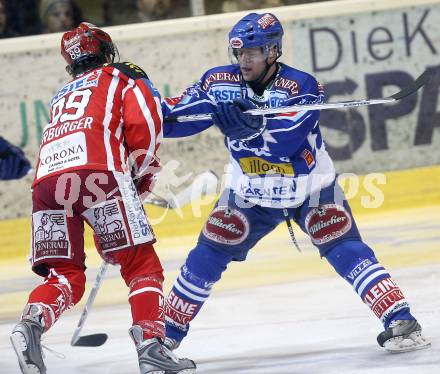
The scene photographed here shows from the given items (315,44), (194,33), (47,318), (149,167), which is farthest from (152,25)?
(47,318)

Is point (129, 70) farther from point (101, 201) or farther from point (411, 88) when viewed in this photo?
point (411, 88)

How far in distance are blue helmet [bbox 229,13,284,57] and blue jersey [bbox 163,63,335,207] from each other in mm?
114

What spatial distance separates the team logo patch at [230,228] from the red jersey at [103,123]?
0.50 meters

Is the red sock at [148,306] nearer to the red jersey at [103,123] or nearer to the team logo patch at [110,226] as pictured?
the team logo patch at [110,226]

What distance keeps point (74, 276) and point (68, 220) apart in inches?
7.4

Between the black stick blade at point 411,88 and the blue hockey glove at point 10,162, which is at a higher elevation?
the black stick blade at point 411,88

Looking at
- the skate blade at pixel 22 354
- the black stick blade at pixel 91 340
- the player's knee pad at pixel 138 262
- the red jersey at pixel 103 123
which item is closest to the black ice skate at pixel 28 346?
the skate blade at pixel 22 354

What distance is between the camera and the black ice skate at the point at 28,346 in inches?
150

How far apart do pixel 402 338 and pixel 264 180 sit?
2.57ft

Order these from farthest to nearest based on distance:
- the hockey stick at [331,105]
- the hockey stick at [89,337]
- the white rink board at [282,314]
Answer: the hockey stick at [89,337] < the white rink board at [282,314] < the hockey stick at [331,105]

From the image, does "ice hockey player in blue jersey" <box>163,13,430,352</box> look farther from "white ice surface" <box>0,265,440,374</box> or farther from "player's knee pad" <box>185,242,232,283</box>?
"white ice surface" <box>0,265,440,374</box>

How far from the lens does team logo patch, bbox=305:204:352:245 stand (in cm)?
452

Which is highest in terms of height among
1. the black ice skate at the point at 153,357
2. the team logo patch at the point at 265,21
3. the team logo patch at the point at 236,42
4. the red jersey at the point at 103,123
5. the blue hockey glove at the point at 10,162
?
the team logo patch at the point at 265,21

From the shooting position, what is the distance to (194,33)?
7.59 metres
